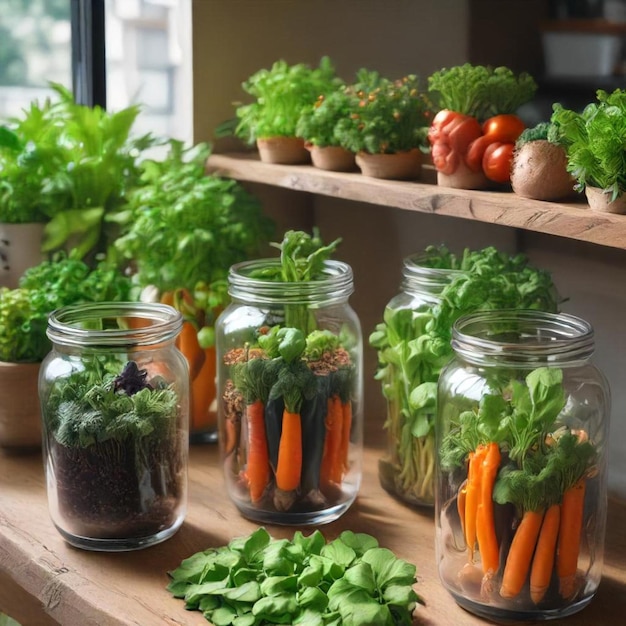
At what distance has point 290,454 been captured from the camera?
1.30m

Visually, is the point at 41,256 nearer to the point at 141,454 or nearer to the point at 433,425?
the point at 141,454

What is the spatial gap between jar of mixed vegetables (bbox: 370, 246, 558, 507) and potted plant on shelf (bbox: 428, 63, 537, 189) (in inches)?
3.9

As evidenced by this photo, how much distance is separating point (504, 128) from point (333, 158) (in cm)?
30

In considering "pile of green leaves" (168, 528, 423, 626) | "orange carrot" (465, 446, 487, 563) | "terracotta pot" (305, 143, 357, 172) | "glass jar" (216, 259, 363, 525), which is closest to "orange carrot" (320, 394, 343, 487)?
"glass jar" (216, 259, 363, 525)

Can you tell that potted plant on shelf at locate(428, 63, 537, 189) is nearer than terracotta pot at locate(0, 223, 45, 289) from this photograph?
Yes

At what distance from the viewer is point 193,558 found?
1.20 m

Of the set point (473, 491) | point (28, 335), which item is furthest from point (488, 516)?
point (28, 335)

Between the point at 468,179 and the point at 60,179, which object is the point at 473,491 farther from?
the point at 60,179

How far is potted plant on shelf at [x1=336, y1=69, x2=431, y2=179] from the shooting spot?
4.57ft

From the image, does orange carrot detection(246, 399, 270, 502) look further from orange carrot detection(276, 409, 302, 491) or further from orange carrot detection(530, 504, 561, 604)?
orange carrot detection(530, 504, 561, 604)

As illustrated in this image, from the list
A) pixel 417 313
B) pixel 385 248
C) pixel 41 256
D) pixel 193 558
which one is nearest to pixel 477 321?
pixel 417 313

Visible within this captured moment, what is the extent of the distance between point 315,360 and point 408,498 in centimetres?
25

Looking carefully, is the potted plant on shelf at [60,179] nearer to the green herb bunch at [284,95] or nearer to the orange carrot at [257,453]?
the green herb bunch at [284,95]

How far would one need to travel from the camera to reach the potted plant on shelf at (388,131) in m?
1.39
